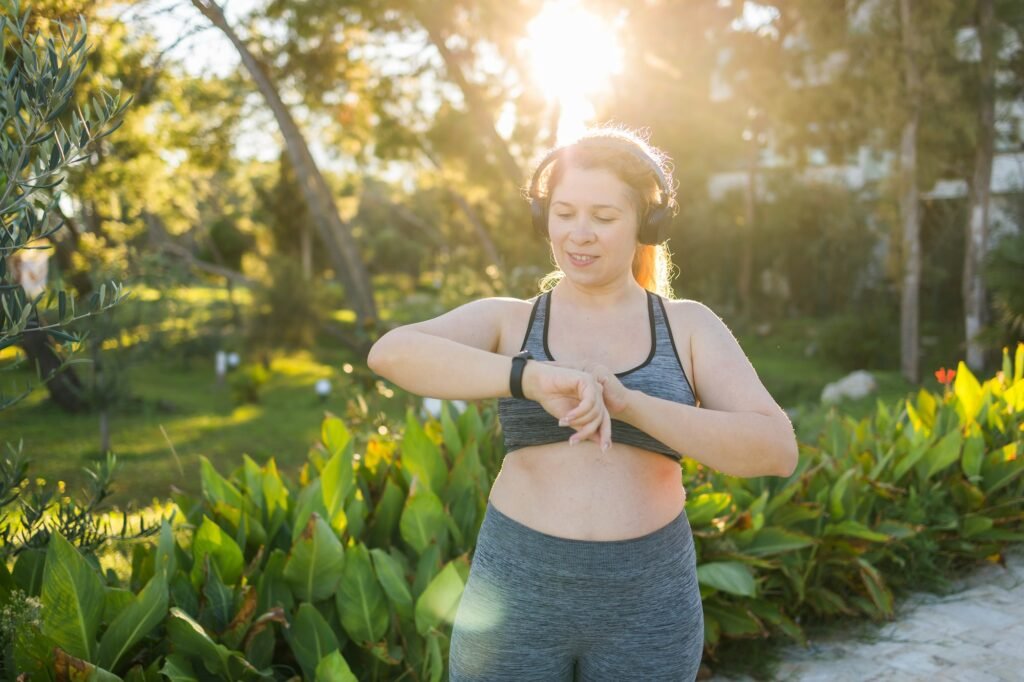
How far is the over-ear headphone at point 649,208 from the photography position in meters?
1.99

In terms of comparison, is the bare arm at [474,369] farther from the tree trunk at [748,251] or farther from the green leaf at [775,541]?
the tree trunk at [748,251]

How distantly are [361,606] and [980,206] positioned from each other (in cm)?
1631

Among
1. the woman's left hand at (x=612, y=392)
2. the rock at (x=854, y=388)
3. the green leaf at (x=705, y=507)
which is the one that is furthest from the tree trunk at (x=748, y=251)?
the woman's left hand at (x=612, y=392)

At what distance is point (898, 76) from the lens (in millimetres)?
15352

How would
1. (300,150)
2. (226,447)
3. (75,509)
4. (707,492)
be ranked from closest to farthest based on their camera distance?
(75,509)
(707,492)
(300,150)
(226,447)

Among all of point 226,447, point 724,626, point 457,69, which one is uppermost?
point 457,69

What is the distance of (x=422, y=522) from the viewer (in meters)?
3.27

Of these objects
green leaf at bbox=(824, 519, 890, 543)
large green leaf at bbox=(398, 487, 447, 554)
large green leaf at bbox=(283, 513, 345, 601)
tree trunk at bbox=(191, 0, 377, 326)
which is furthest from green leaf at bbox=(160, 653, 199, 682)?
tree trunk at bbox=(191, 0, 377, 326)

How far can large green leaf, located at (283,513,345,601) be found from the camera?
2848 mm

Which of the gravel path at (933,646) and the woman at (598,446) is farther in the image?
the gravel path at (933,646)

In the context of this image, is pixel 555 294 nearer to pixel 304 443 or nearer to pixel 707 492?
pixel 707 492

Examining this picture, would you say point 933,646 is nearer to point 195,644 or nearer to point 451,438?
point 451,438

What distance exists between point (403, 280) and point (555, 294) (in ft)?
145

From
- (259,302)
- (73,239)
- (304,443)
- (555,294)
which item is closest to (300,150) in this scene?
(304,443)
